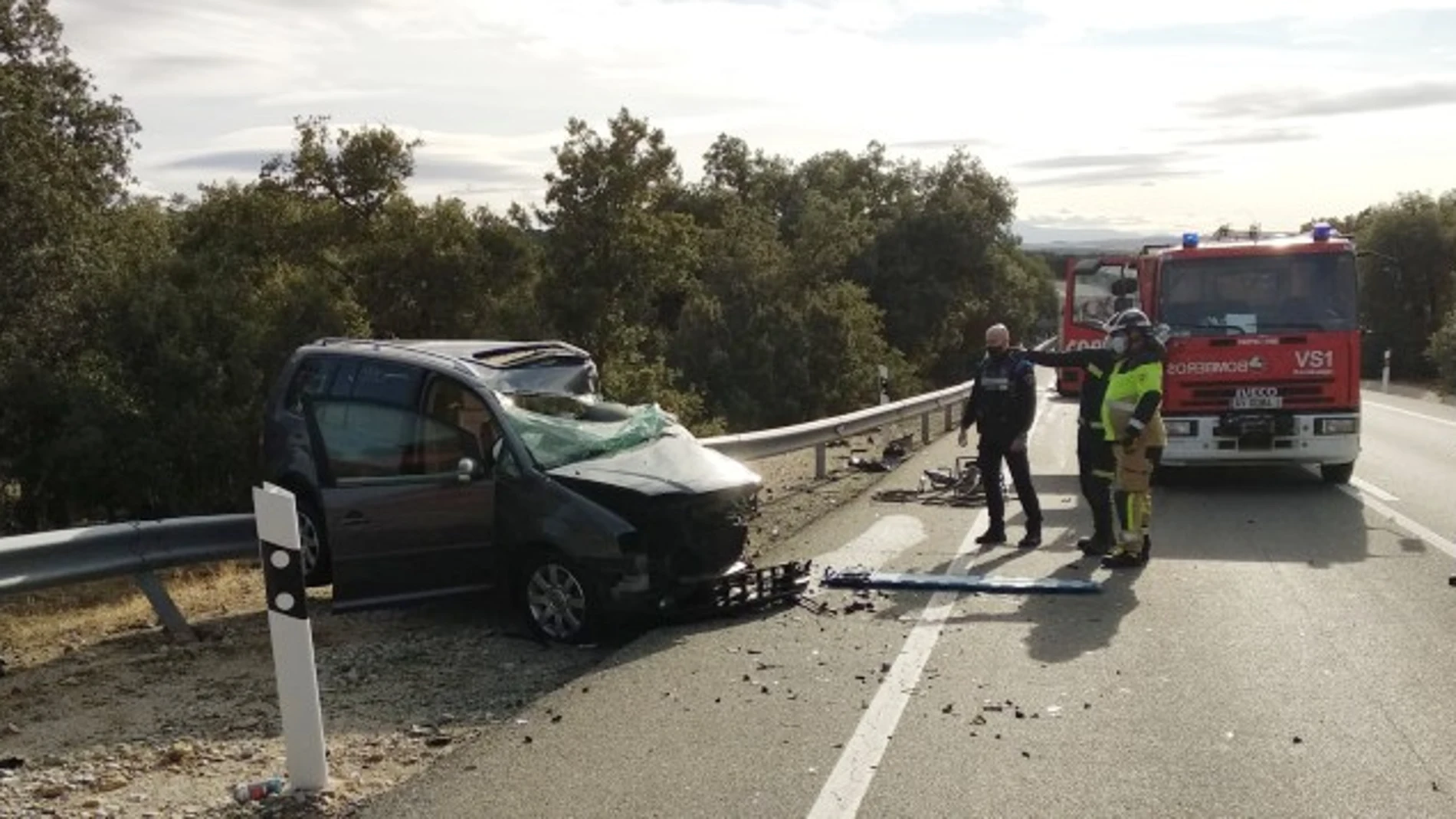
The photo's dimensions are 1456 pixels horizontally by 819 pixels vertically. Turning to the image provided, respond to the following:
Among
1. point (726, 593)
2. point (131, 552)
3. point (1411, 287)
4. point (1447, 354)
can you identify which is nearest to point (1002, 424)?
point (726, 593)

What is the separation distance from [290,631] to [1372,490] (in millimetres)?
12357

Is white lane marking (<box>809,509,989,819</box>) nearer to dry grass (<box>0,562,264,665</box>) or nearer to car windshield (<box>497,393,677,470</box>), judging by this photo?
car windshield (<box>497,393,677,470</box>)

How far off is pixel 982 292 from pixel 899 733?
219ft

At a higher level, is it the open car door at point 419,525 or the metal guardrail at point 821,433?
the open car door at point 419,525

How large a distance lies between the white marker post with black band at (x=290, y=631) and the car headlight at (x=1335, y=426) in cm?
1135

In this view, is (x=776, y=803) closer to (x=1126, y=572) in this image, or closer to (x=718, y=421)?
(x=1126, y=572)

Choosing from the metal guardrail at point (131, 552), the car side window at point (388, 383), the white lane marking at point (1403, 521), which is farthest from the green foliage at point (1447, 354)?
the metal guardrail at point (131, 552)

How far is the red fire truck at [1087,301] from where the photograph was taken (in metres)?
15.8

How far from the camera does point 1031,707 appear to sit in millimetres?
6266

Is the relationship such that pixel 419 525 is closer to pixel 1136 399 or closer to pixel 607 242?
pixel 1136 399

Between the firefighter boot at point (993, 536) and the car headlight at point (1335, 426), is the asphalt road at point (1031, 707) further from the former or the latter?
the car headlight at point (1335, 426)

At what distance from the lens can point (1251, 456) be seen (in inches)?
540

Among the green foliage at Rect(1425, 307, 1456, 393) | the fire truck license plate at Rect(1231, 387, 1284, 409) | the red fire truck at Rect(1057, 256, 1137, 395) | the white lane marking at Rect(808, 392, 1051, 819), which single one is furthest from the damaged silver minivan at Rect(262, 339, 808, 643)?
the green foliage at Rect(1425, 307, 1456, 393)

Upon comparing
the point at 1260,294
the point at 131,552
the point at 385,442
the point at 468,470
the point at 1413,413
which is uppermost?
the point at 1260,294
